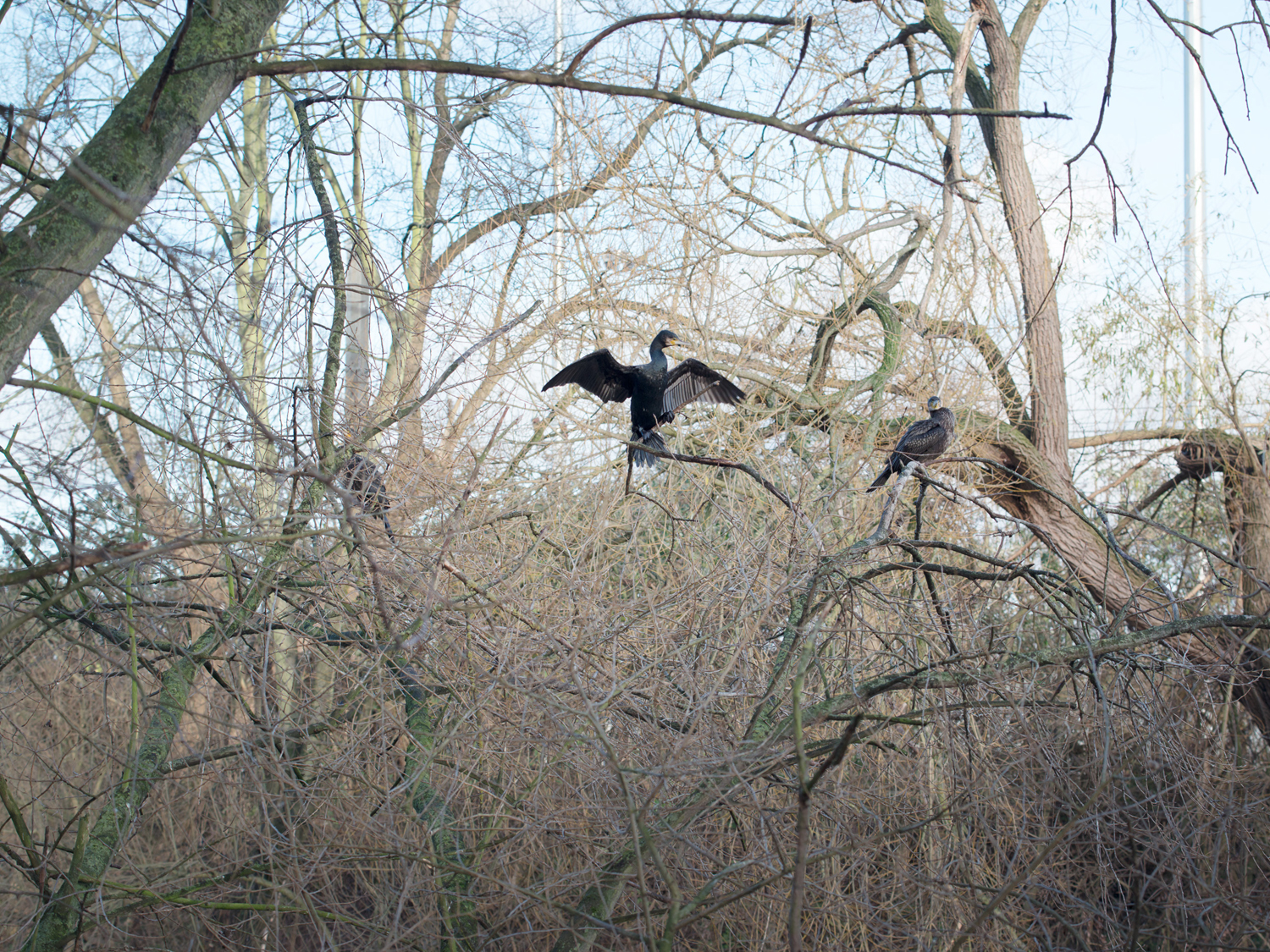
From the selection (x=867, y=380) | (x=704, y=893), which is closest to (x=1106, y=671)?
(x=704, y=893)

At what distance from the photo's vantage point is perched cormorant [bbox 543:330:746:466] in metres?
4.54

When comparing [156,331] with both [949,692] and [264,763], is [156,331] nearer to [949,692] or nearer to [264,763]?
[264,763]

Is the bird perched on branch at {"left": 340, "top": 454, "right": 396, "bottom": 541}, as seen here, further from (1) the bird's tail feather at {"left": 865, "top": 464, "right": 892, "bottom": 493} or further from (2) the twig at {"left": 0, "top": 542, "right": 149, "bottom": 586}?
(1) the bird's tail feather at {"left": 865, "top": 464, "right": 892, "bottom": 493}

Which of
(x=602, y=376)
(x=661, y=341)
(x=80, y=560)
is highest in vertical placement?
(x=661, y=341)

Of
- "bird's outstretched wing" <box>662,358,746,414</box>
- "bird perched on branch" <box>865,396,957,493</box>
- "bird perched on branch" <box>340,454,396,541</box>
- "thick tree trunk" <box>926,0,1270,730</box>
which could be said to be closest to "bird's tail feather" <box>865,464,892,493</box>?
"bird perched on branch" <box>865,396,957,493</box>

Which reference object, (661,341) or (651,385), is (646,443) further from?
(661,341)

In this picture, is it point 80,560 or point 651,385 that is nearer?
point 80,560

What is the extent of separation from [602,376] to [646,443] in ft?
1.55

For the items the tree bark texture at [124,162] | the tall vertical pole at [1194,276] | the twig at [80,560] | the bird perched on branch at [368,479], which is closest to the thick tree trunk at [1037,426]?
the tall vertical pole at [1194,276]

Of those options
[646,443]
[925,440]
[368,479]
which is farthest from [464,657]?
[925,440]

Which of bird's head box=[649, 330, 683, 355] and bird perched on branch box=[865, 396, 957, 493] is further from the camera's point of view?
bird perched on branch box=[865, 396, 957, 493]

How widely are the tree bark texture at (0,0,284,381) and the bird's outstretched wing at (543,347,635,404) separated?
7.80 feet

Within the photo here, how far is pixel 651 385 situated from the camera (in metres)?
4.55

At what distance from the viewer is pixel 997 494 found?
7.01m
